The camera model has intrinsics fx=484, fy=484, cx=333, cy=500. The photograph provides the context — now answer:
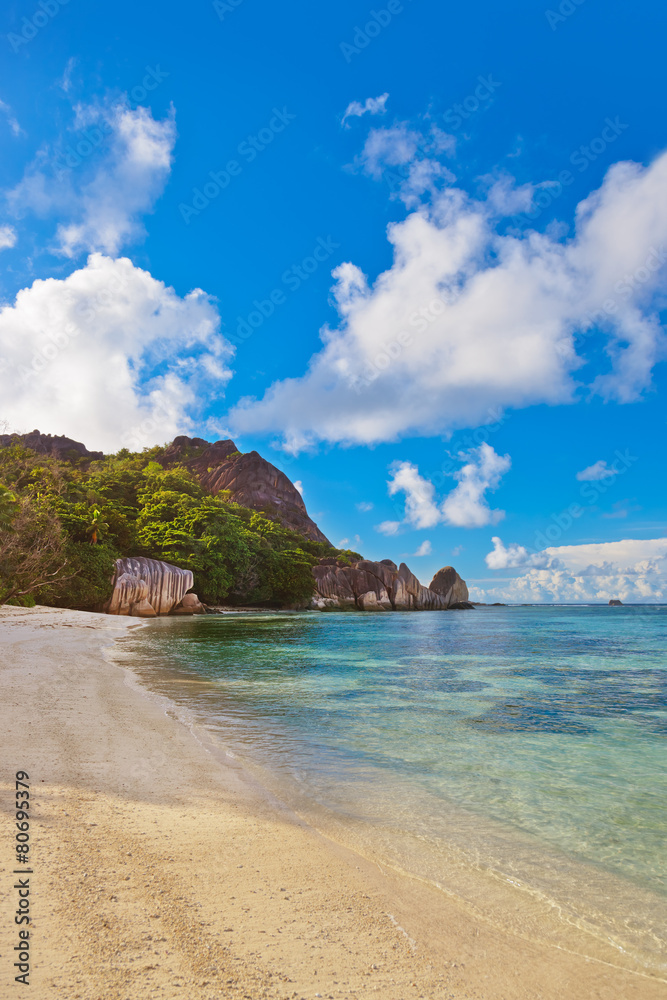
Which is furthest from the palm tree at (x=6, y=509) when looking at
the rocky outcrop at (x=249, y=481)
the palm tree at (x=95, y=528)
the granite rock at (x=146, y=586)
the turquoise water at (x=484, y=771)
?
the rocky outcrop at (x=249, y=481)

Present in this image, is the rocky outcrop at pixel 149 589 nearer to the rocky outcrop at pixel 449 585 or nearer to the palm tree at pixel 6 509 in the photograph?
the palm tree at pixel 6 509

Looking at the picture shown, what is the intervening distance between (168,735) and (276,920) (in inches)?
170

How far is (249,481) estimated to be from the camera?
105 m

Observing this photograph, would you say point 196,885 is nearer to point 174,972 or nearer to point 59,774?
point 174,972

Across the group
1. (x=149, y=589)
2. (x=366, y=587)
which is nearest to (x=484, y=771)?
(x=149, y=589)

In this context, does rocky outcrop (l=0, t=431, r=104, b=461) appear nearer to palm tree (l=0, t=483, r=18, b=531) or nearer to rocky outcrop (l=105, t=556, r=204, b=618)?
rocky outcrop (l=105, t=556, r=204, b=618)

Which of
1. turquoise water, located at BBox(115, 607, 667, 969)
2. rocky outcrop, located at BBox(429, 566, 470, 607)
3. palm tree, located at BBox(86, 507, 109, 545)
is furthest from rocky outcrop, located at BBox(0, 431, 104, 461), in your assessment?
turquoise water, located at BBox(115, 607, 667, 969)

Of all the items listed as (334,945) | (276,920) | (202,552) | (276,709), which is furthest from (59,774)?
(202,552)

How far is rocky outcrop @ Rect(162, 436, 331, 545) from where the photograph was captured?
103m

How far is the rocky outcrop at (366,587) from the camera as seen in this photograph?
6969 centimetres

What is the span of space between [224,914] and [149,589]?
42239 mm

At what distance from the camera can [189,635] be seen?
2438 cm

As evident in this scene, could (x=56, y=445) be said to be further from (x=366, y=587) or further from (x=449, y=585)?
(x=449, y=585)

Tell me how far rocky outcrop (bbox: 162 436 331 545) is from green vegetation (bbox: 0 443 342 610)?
2479 centimetres
